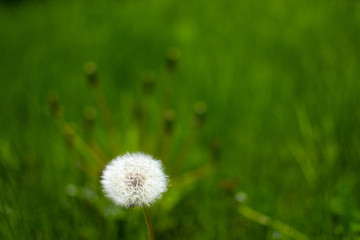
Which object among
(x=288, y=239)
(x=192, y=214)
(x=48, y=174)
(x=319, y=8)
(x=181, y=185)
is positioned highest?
(x=319, y=8)

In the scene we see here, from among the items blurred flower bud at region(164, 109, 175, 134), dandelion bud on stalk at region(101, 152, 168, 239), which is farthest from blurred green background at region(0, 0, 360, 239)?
dandelion bud on stalk at region(101, 152, 168, 239)

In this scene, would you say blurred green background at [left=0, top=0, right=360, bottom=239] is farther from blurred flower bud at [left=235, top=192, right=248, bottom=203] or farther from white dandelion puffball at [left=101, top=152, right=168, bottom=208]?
white dandelion puffball at [left=101, top=152, right=168, bottom=208]

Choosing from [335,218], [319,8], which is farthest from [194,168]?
[319,8]

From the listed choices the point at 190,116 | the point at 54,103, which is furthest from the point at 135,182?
the point at 190,116

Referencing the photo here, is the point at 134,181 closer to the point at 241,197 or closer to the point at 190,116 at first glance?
the point at 241,197

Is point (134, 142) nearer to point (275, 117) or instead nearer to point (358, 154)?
point (275, 117)

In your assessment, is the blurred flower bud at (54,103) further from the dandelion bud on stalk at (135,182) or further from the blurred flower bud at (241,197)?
the blurred flower bud at (241,197)

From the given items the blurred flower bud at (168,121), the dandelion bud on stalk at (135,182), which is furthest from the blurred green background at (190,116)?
the dandelion bud on stalk at (135,182)

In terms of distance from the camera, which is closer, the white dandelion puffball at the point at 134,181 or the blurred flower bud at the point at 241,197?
the white dandelion puffball at the point at 134,181
